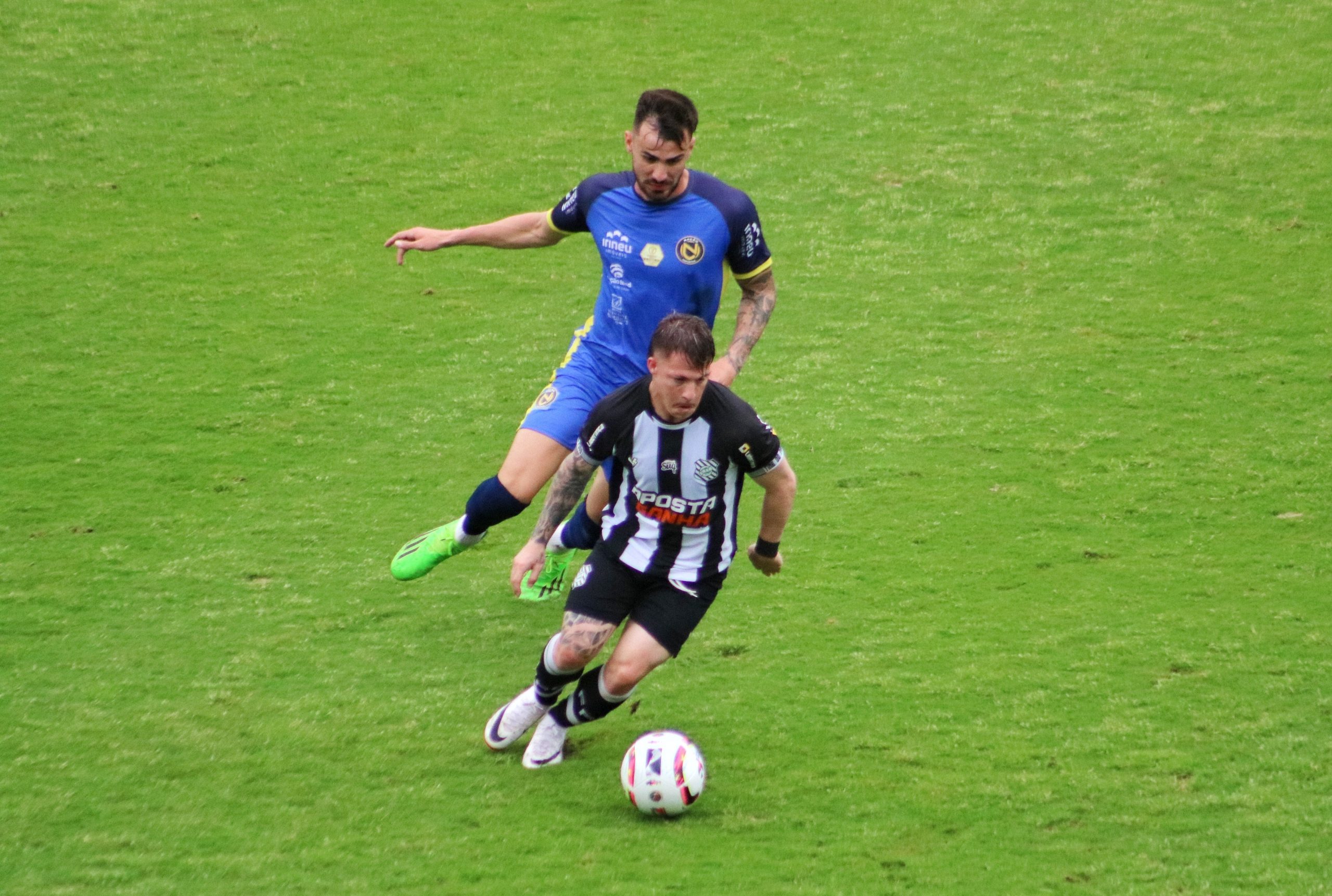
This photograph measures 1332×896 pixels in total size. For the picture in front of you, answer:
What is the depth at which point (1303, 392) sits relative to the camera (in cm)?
902

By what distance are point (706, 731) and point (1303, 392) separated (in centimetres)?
512

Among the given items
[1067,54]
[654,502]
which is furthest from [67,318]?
[1067,54]

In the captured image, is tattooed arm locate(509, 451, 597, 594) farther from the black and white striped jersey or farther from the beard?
the beard

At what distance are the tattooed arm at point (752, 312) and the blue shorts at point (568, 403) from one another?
0.54 metres

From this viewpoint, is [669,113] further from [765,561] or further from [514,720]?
[514,720]

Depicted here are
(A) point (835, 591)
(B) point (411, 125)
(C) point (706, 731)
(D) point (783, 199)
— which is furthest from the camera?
(B) point (411, 125)

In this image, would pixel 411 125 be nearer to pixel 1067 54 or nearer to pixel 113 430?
pixel 113 430

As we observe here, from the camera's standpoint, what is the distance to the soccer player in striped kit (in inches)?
209

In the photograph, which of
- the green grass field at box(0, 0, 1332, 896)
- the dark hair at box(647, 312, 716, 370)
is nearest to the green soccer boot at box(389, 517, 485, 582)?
the green grass field at box(0, 0, 1332, 896)

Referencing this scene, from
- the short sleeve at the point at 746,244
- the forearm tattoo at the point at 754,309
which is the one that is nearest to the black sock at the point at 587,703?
the forearm tattoo at the point at 754,309

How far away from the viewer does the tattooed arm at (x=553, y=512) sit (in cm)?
589

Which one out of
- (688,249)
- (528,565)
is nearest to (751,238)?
(688,249)

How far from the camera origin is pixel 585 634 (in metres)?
5.40

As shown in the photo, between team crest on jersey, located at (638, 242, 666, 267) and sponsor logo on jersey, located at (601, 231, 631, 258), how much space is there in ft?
0.05
